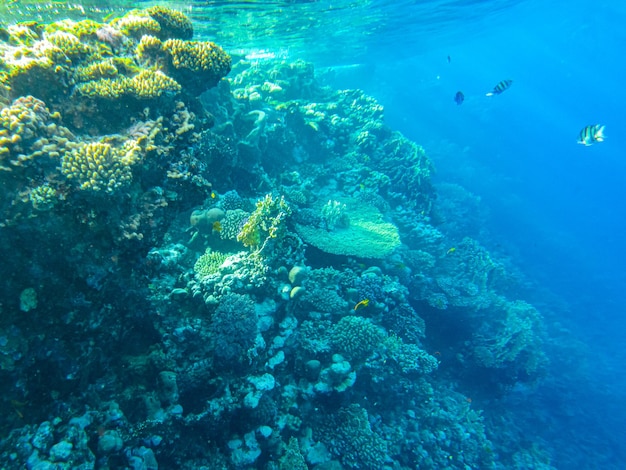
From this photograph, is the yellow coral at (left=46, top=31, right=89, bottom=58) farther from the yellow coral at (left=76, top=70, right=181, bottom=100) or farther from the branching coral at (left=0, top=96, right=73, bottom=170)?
the branching coral at (left=0, top=96, right=73, bottom=170)

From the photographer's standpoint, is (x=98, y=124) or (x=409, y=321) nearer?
A: (x=98, y=124)

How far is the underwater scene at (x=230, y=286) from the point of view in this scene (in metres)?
3.22

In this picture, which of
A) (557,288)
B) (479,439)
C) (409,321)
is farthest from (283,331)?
(557,288)

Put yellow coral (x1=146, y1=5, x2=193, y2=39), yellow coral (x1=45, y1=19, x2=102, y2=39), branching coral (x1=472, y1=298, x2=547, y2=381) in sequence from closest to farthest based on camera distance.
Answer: yellow coral (x1=45, y1=19, x2=102, y2=39)
yellow coral (x1=146, y1=5, x2=193, y2=39)
branching coral (x1=472, y1=298, x2=547, y2=381)

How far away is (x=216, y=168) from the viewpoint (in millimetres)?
7992

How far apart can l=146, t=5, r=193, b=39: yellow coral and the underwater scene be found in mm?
37

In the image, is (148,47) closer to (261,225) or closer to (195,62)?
(195,62)

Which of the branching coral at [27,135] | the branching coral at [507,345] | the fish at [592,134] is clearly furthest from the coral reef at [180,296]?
the fish at [592,134]

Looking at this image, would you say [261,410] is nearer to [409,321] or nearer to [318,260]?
[318,260]

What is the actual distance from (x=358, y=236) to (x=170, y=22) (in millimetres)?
6340

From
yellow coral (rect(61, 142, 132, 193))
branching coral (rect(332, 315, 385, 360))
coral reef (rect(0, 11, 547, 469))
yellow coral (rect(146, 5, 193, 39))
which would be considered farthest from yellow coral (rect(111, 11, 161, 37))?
branching coral (rect(332, 315, 385, 360))

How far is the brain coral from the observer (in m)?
7.64

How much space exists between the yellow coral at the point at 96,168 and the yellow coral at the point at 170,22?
3617mm

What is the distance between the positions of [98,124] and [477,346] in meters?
11.2
